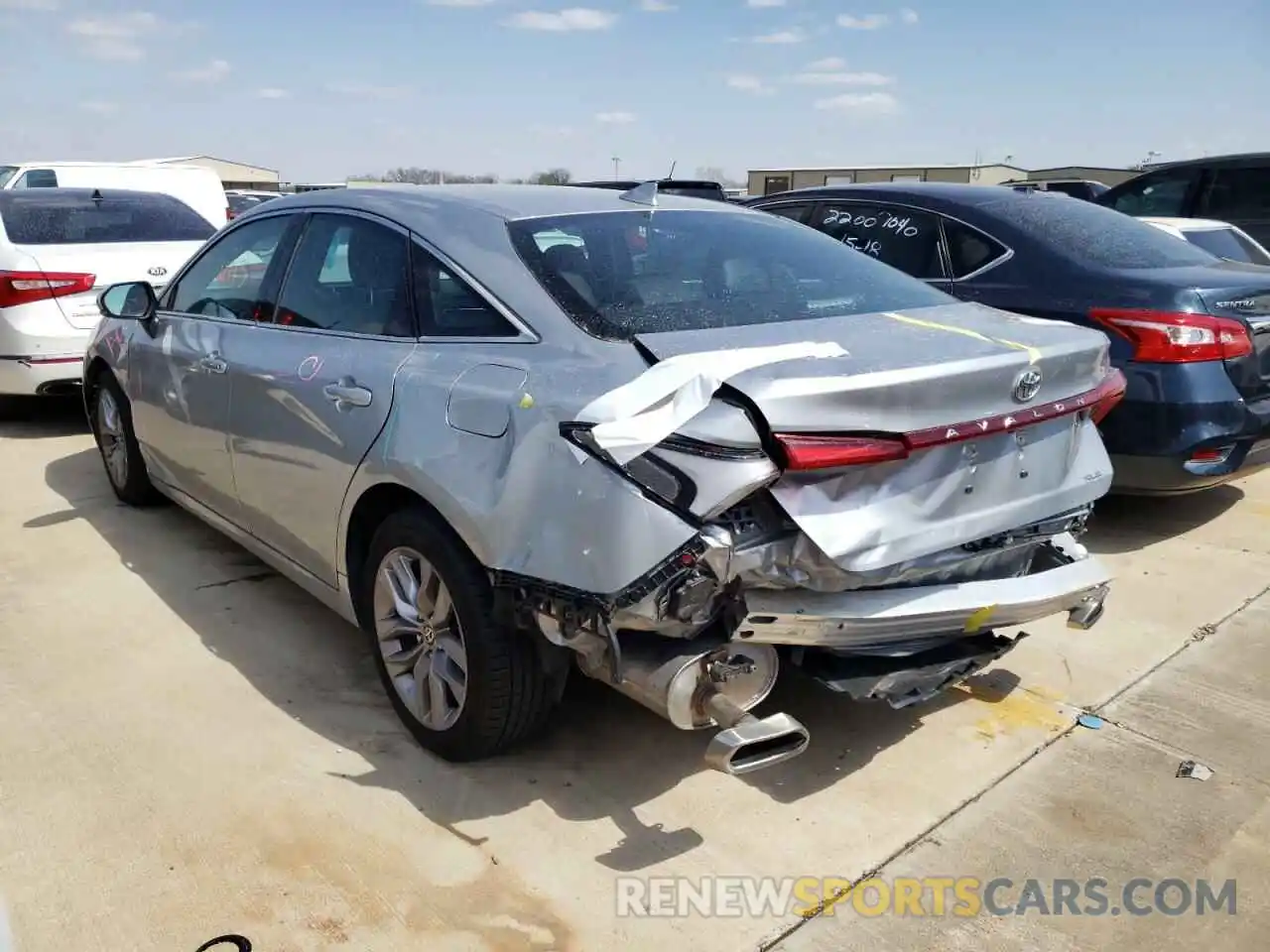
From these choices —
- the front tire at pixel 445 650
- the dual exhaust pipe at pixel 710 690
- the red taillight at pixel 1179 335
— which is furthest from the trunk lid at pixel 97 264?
the red taillight at pixel 1179 335

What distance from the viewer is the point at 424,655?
9.75ft

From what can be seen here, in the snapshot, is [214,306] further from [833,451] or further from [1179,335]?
[1179,335]

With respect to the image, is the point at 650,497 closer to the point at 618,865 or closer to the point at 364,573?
the point at 618,865

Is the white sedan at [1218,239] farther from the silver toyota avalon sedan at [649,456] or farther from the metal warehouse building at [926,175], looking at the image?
the metal warehouse building at [926,175]

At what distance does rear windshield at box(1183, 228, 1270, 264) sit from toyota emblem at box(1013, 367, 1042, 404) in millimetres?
4920

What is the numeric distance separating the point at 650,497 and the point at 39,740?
2145 millimetres

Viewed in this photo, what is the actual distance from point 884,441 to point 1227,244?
5.89 metres

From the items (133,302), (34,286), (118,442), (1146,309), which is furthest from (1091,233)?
(34,286)

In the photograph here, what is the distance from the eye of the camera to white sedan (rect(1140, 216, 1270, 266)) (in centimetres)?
674

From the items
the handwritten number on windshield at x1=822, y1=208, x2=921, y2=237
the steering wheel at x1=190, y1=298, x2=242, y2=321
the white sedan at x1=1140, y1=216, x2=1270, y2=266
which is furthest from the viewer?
the white sedan at x1=1140, y1=216, x2=1270, y2=266

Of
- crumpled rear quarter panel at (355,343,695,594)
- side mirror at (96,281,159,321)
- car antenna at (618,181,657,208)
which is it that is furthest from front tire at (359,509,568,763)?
side mirror at (96,281,159,321)

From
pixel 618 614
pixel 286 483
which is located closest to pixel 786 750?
pixel 618 614

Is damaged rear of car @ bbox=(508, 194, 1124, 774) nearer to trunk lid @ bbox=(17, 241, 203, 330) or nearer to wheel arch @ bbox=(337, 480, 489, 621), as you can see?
wheel arch @ bbox=(337, 480, 489, 621)

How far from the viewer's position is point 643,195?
345cm
